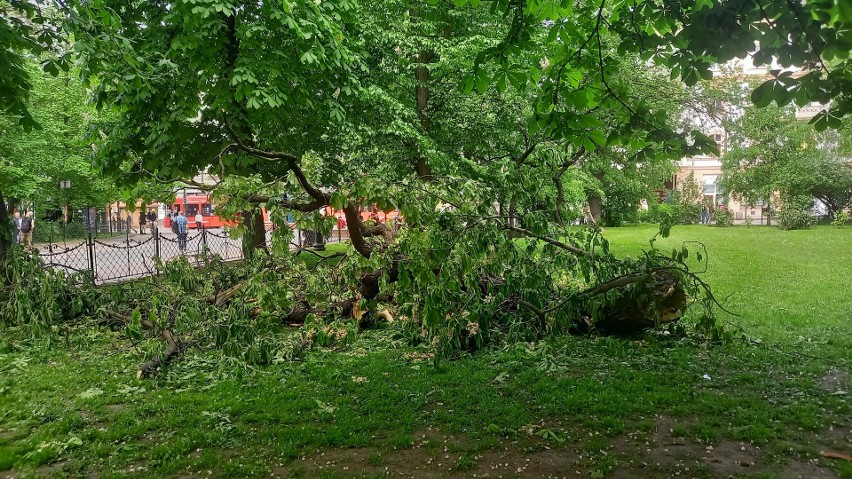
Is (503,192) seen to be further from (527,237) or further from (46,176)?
(46,176)

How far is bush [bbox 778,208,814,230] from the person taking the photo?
795 inches

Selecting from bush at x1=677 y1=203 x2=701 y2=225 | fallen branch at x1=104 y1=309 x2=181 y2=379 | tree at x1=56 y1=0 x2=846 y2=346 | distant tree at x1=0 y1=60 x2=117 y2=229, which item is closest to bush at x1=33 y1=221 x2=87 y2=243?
distant tree at x1=0 y1=60 x2=117 y2=229

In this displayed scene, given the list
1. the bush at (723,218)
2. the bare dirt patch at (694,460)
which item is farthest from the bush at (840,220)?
the bare dirt patch at (694,460)

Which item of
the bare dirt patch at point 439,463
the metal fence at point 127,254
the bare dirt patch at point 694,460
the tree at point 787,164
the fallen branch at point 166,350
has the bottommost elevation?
the bare dirt patch at point 439,463

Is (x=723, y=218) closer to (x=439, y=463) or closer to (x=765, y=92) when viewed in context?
(x=765, y=92)

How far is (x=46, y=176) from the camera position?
78.4 feet

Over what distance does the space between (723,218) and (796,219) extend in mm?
6466

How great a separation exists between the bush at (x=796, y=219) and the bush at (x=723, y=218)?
19.0ft

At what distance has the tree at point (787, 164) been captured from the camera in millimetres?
20406

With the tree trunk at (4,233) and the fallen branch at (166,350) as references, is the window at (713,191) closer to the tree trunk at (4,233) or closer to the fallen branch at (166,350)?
the fallen branch at (166,350)

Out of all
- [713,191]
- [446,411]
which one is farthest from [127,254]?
[713,191]

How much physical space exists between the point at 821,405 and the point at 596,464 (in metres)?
2.41

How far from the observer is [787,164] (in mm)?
21891

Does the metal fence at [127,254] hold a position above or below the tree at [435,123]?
below
